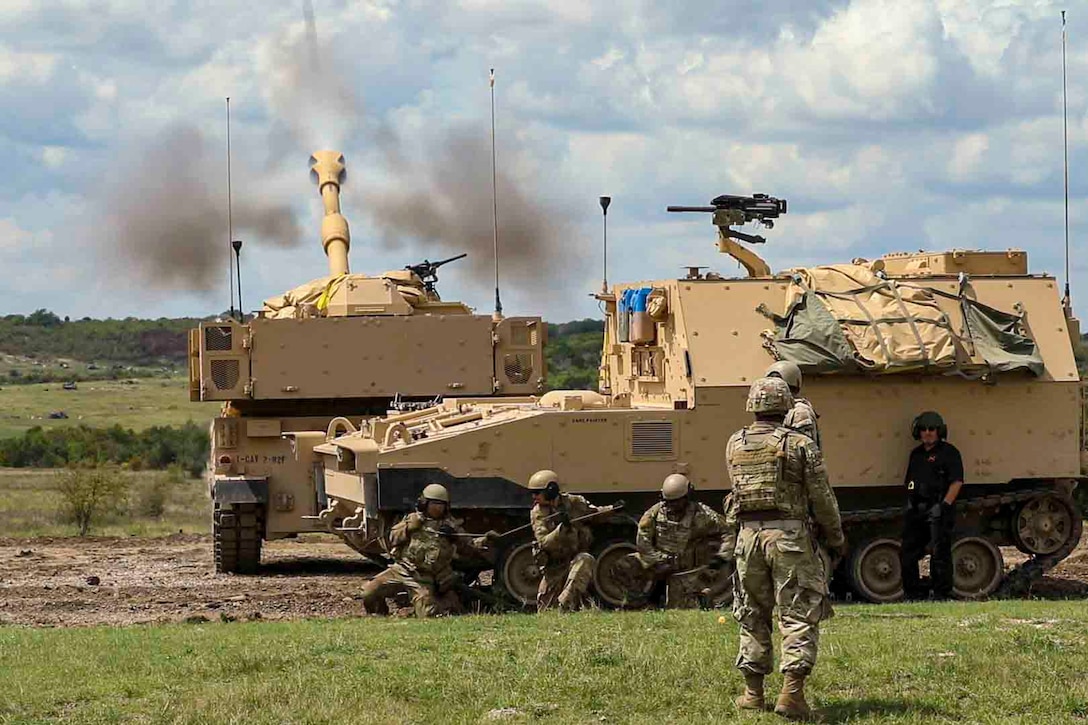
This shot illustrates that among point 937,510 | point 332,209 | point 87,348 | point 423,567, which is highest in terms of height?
point 87,348

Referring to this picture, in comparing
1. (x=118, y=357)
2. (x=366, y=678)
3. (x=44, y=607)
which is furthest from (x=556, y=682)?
(x=118, y=357)

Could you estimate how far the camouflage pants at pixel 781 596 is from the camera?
912 cm

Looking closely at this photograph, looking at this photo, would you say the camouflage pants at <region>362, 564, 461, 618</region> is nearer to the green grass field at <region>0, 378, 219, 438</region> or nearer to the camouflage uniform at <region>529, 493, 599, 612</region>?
the camouflage uniform at <region>529, 493, 599, 612</region>

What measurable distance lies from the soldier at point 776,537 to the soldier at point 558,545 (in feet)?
17.2

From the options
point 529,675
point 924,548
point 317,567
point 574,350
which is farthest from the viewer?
point 574,350

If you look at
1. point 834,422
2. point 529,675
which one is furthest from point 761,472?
point 834,422

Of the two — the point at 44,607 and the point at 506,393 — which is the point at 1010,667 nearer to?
the point at 44,607

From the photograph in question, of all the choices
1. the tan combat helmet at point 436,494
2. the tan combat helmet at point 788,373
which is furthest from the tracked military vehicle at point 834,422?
the tan combat helmet at point 788,373

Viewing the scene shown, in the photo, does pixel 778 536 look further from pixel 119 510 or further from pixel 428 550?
pixel 119 510

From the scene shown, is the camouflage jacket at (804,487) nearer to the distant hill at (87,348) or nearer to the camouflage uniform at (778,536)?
the camouflage uniform at (778,536)

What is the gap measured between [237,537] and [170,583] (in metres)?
1.21

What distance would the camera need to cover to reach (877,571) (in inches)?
620

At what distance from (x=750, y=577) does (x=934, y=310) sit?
7150 millimetres

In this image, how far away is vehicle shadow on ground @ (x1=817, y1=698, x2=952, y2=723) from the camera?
906cm
